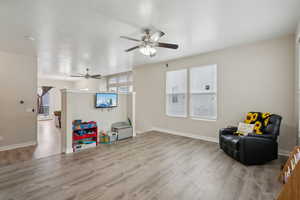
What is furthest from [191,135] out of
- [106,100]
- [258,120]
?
[106,100]

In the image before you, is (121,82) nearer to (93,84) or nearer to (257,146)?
(93,84)

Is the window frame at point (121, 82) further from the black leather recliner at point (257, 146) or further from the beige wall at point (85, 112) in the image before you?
the black leather recliner at point (257, 146)

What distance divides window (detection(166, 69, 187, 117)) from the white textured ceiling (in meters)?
1.60

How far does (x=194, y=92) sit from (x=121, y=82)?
17.3ft

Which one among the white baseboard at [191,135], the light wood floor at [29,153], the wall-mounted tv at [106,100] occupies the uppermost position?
the wall-mounted tv at [106,100]

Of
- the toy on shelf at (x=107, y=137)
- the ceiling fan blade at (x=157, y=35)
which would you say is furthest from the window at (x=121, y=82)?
the ceiling fan blade at (x=157, y=35)

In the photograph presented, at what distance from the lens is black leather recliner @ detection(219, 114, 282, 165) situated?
113 inches

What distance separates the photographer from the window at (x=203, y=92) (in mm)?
4629

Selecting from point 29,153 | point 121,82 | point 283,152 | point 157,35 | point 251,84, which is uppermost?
point 157,35

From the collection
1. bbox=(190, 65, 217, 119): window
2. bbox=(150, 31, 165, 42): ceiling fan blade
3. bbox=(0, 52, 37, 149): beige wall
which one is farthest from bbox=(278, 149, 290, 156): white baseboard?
bbox=(0, 52, 37, 149): beige wall

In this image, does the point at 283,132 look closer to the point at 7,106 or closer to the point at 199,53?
the point at 199,53

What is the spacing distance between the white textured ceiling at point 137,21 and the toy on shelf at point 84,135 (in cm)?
→ 228

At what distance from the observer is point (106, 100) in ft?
15.0

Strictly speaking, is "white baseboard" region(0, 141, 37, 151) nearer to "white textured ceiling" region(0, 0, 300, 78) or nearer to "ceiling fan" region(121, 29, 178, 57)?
"white textured ceiling" region(0, 0, 300, 78)
